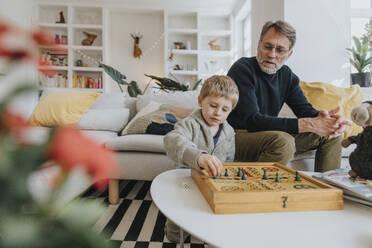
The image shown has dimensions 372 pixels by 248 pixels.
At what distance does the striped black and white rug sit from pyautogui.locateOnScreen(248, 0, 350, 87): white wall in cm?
199

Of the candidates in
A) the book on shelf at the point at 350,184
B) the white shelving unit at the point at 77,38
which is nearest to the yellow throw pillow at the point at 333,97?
the book on shelf at the point at 350,184

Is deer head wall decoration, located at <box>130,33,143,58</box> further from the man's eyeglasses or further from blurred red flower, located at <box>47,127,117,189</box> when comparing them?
blurred red flower, located at <box>47,127,117,189</box>

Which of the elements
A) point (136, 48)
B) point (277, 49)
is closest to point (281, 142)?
point (277, 49)

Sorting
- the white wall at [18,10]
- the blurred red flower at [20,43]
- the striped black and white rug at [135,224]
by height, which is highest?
the white wall at [18,10]

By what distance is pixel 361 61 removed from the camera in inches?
97.1

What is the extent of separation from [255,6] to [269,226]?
3493 mm

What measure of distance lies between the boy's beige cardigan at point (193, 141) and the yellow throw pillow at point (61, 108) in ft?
4.14

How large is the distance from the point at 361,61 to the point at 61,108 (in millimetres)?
2877

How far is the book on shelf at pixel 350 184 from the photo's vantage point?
2.16 ft

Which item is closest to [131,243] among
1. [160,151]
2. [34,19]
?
[160,151]

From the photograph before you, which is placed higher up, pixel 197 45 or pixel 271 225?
pixel 197 45

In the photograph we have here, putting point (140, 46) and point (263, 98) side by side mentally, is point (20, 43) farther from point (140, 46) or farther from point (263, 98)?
point (140, 46)

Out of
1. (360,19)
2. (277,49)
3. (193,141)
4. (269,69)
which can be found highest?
(360,19)

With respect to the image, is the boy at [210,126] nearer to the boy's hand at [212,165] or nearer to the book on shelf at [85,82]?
the boy's hand at [212,165]
